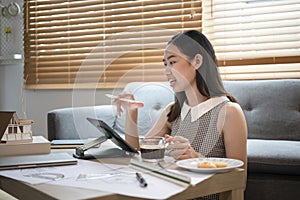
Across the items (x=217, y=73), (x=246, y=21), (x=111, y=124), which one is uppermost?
(x=246, y=21)

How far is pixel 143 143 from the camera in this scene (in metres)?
1.31

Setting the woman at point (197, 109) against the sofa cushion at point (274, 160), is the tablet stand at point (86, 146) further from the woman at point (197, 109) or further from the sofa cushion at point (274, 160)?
the sofa cushion at point (274, 160)

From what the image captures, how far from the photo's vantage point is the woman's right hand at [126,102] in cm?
139

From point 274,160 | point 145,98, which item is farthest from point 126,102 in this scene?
point 274,160

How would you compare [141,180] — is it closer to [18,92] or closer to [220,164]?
[220,164]

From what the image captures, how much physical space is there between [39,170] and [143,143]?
0.30 metres

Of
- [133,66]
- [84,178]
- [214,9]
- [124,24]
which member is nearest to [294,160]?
[133,66]

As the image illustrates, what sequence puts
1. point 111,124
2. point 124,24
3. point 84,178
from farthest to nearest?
point 124,24
point 111,124
point 84,178

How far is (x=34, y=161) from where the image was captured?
1.31 meters

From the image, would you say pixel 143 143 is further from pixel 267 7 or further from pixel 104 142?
pixel 267 7

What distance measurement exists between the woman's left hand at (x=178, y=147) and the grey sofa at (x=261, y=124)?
13 cm

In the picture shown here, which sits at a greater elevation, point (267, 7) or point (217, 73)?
point (267, 7)

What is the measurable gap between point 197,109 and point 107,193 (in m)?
0.79

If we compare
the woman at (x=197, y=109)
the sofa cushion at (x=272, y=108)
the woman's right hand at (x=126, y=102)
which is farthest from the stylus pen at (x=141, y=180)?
the sofa cushion at (x=272, y=108)
